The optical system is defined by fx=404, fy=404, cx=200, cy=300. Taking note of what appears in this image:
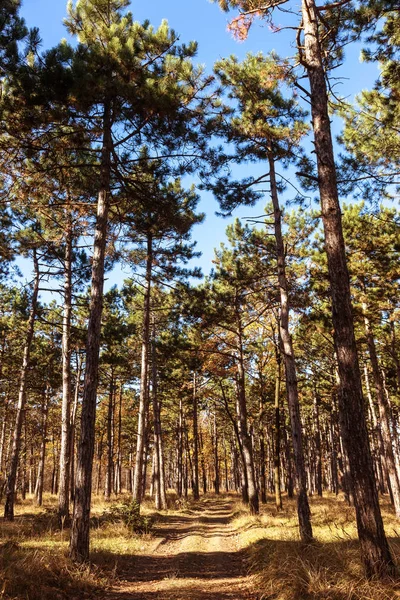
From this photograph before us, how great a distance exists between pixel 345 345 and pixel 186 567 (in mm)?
5726

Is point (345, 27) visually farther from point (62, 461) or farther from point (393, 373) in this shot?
point (393, 373)

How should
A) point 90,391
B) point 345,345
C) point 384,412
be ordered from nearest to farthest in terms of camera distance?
point 345,345
point 90,391
point 384,412

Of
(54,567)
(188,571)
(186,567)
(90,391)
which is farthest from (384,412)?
(54,567)

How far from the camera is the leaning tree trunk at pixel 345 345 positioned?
5199mm

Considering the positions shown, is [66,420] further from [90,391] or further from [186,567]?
[186,567]

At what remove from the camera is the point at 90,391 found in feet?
26.2

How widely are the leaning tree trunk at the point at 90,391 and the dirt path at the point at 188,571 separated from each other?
3.80 feet

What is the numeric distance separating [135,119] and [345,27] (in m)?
4.70

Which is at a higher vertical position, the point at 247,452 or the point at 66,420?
the point at 66,420

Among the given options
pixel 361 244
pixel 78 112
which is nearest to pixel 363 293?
pixel 361 244

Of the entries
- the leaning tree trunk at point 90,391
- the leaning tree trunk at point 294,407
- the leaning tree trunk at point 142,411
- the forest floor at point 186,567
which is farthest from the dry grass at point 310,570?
the leaning tree trunk at point 142,411

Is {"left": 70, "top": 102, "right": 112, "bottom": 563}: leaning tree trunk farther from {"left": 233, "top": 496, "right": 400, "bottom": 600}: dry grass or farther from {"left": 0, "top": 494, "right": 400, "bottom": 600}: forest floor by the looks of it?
{"left": 233, "top": 496, "right": 400, "bottom": 600}: dry grass

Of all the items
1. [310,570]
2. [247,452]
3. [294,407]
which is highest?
[294,407]

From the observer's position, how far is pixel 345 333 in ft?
19.3
